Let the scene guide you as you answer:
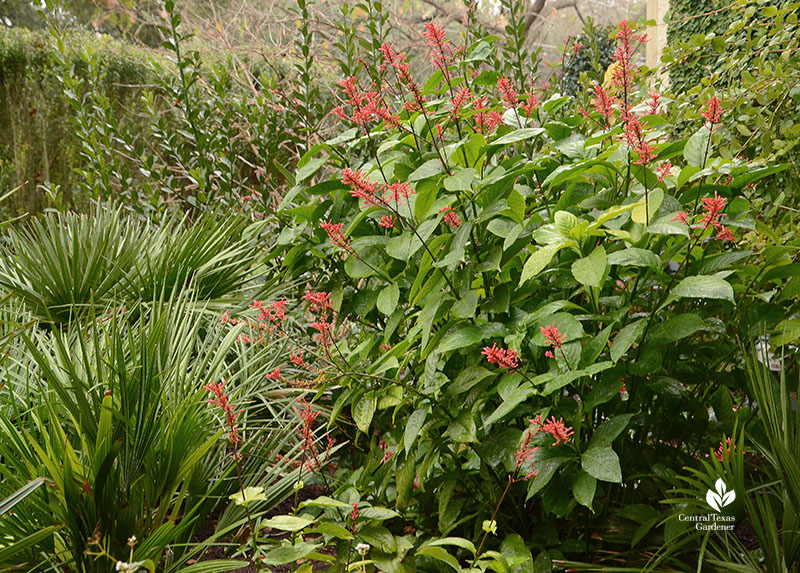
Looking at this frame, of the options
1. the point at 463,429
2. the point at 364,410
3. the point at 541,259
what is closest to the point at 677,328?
the point at 541,259

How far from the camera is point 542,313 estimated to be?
1.29m

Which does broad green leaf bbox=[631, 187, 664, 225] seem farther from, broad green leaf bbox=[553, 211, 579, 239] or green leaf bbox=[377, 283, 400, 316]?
green leaf bbox=[377, 283, 400, 316]

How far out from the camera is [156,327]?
1611 millimetres

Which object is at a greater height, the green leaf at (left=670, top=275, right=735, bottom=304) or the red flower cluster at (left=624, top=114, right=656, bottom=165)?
the red flower cluster at (left=624, top=114, right=656, bottom=165)

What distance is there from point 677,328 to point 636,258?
0.63 ft

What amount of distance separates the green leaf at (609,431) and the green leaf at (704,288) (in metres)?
0.27

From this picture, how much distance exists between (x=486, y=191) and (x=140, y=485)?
100cm

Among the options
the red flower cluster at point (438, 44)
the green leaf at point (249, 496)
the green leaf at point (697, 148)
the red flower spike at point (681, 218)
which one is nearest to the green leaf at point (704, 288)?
the red flower spike at point (681, 218)

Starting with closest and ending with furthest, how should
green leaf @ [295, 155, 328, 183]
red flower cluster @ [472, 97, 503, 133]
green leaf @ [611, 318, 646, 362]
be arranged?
green leaf @ [611, 318, 646, 362]
red flower cluster @ [472, 97, 503, 133]
green leaf @ [295, 155, 328, 183]

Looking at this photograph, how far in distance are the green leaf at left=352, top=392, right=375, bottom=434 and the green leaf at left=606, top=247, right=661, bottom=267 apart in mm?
658

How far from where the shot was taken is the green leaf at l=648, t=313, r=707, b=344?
127 cm

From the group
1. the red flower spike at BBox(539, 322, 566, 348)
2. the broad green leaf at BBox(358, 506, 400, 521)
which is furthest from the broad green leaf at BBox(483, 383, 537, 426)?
the broad green leaf at BBox(358, 506, 400, 521)

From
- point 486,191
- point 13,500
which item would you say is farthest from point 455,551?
point 13,500
